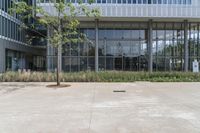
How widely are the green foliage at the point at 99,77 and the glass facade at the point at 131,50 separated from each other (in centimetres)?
1641

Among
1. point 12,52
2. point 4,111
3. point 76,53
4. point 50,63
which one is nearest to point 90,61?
point 76,53

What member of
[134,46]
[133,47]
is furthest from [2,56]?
[134,46]

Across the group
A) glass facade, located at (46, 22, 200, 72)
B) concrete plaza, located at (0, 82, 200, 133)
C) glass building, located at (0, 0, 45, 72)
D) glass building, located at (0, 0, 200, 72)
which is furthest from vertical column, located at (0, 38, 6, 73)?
concrete plaza, located at (0, 82, 200, 133)

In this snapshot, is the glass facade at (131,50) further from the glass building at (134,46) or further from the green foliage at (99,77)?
the green foliage at (99,77)

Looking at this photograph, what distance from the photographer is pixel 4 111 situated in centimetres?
1042

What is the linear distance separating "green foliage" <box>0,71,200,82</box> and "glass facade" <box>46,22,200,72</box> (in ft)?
Result: 53.8

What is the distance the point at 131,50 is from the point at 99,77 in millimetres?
19337

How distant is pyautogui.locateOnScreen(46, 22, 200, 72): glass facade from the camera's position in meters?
42.7

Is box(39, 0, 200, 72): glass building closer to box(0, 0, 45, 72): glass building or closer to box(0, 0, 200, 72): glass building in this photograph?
box(0, 0, 200, 72): glass building

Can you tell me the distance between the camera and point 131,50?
141 ft

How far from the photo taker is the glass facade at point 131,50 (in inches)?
1682

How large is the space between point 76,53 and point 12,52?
9872 millimetres

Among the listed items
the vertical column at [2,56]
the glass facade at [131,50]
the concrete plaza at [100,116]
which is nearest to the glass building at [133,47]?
the glass facade at [131,50]

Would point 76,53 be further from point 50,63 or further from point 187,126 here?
point 187,126
